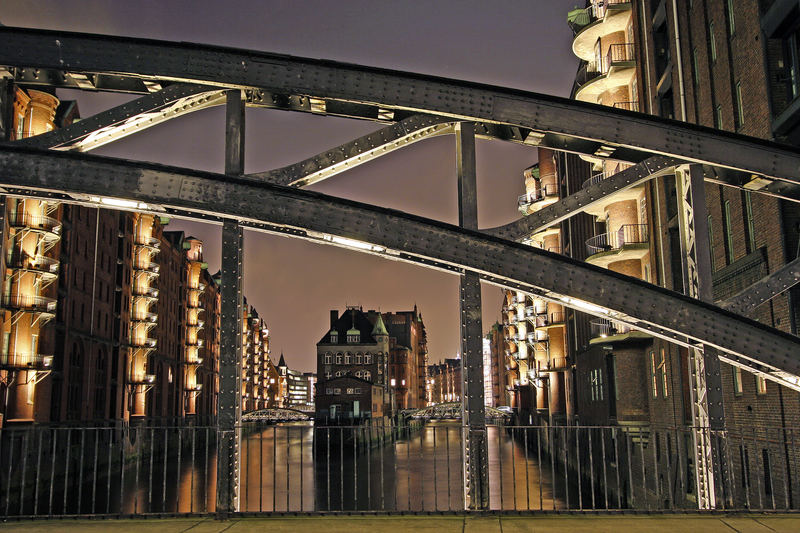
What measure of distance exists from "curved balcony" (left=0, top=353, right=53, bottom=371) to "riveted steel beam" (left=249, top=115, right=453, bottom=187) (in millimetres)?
32094

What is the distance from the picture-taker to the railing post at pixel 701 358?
823 cm

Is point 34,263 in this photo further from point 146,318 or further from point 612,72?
point 612,72

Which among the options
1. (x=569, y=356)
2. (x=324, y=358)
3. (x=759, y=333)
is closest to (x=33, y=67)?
(x=759, y=333)

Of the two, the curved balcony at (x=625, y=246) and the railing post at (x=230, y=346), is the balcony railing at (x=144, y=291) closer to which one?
the curved balcony at (x=625, y=246)

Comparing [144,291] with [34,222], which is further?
[144,291]

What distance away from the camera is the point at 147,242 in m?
59.8

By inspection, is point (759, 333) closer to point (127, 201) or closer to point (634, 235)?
point (127, 201)

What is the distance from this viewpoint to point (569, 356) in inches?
1823

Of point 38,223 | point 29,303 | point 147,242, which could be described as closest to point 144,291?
point 147,242

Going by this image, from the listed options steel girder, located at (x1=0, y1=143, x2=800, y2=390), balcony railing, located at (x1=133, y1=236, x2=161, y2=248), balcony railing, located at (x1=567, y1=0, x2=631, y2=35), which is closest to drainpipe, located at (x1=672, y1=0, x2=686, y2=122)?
balcony railing, located at (x1=567, y1=0, x2=631, y2=35)

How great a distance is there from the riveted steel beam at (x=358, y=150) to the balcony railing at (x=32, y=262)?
32.2 meters

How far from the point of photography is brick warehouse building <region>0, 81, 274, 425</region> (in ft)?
119

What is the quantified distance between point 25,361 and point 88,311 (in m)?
11.8

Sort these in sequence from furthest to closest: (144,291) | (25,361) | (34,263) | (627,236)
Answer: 1. (144,291)
2. (34,263)
3. (25,361)
4. (627,236)
